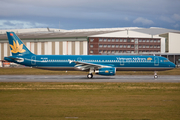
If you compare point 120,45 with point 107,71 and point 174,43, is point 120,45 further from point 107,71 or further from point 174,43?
point 107,71

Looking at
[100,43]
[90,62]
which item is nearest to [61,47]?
[100,43]

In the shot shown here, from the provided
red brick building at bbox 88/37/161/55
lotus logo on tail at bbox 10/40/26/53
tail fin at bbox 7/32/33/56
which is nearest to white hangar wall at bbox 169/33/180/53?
red brick building at bbox 88/37/161/55

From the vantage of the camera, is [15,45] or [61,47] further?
[61,47]

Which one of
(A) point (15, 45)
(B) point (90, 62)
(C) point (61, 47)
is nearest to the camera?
(B) point (90, 62)

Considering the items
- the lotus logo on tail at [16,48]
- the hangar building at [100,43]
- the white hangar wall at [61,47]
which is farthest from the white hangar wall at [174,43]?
the lotus logo on tail at [16,48]

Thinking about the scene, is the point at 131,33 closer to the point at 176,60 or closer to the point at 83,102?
the point at 176,60

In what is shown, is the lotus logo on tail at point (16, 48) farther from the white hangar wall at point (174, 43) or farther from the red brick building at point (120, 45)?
the white hangar wall at point (174, 43)

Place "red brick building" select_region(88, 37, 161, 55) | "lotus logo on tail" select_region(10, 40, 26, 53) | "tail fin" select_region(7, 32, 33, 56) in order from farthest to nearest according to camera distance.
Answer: "red brick building" select_region(88, 37, 161, 55), "lotus logo on tail" select_region(10, 40, 26, 53), "tail fin" select_region(7, 32, 33, 56)

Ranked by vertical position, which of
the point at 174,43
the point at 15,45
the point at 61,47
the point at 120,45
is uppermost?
the point at 174,43

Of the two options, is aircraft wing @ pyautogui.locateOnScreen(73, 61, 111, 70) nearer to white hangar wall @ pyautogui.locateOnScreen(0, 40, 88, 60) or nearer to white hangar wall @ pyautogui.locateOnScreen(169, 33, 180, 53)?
white hangar wall @ pyautogui.locateOnScreen(0, 40, 88, 60)

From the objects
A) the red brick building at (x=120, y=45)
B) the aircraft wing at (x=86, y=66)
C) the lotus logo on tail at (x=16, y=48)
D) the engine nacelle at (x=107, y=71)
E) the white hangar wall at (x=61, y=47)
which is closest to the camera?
the engine nacelle at (x=107, y=71)

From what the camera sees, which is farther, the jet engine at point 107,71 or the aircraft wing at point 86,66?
the aircraft wing at point 86,66

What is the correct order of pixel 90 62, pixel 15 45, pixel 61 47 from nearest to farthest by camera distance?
pixel 90 62 → pixel 15 45 → pixel 61 47

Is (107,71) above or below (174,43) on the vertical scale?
below
